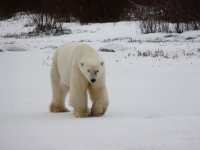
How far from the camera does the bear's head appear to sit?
5.45 m

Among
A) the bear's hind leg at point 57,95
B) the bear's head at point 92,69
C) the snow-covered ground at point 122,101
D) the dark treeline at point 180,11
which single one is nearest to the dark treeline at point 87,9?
the dark treeline at point 180,11

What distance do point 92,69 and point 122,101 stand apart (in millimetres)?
1919

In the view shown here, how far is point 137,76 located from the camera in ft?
31.9

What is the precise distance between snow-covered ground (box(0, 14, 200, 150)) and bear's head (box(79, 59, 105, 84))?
20.2 inches

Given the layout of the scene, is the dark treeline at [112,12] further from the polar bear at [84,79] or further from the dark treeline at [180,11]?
the polar bear at [84,79]

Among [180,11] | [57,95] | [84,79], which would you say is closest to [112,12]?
[180,11]

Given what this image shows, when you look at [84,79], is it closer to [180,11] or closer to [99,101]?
[99,101]

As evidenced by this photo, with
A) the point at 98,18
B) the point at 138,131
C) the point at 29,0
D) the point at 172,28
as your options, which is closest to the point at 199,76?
the point at 138,131

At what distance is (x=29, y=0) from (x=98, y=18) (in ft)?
32.9

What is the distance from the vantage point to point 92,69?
5.47m

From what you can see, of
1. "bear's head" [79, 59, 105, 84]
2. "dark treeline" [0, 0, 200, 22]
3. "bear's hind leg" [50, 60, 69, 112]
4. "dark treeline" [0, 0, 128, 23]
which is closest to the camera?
"bear's head" [79, 59, 105, 84]

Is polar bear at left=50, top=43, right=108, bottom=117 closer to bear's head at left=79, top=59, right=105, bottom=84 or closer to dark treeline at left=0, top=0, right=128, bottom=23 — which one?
bear's head at left=79, top=59, right=105, bottom=84

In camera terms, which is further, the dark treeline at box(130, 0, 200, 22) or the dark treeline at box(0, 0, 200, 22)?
the dark treeline at box(0, 0, 200, 22)

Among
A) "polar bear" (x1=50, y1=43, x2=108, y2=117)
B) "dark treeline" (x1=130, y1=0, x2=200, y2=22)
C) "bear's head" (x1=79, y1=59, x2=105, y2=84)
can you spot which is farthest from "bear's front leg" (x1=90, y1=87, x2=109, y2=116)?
"dark treeline" (x1=130, y1=0, x2=200, y2=22)
